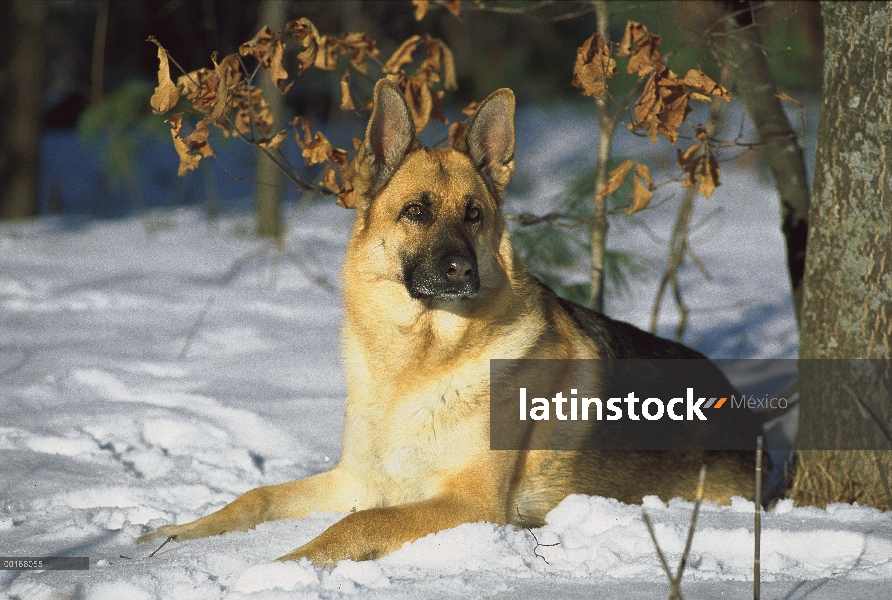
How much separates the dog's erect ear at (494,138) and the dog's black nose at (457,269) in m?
0.61

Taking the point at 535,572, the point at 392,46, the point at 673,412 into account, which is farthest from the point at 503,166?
the point at 392,46

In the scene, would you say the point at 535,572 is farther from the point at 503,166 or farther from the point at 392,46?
the point at 392,46

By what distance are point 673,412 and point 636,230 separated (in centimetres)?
623

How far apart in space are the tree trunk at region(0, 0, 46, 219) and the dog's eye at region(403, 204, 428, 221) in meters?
8.19

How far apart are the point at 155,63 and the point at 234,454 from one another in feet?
34.6

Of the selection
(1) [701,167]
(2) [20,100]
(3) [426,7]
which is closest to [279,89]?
(3) [426,7]

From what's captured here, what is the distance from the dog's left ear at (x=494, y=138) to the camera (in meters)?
3.61

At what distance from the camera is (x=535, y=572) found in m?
2.78

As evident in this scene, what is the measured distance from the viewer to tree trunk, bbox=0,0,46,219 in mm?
9945

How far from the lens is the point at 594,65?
3924 millimetres

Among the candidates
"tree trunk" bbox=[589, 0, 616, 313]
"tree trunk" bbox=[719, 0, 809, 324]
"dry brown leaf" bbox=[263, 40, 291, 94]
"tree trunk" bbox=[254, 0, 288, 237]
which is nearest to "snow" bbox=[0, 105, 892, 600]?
"tree trunk" bbox=[254, 0, 288, 237]

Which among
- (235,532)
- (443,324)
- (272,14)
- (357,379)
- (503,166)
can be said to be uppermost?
(272,14)

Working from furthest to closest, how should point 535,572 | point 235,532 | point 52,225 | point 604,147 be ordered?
point 52,225, point 604,147, point 235,532, point 535,572

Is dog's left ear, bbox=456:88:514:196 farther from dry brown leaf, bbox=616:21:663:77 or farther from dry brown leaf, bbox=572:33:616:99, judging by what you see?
dry brown leaf, bbox=616:21:663:77
